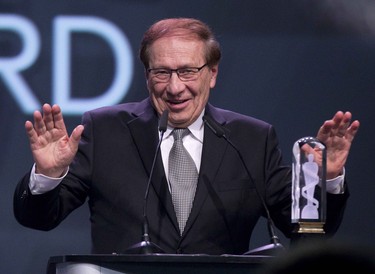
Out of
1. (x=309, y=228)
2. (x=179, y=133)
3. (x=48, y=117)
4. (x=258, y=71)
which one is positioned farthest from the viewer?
(x=258, y=71)

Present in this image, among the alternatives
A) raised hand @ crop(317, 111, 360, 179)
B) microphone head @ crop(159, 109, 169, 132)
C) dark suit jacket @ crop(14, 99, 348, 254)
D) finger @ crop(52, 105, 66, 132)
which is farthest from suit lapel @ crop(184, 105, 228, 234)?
finger @ crop(52, 105, 66, 132)

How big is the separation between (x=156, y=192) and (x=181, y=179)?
0.30ft

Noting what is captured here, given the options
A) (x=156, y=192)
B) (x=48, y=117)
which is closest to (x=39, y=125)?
(x=48, y=117)

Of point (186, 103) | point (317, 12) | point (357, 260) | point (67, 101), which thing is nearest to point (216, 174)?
point (186, 103)

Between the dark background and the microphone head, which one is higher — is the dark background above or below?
above

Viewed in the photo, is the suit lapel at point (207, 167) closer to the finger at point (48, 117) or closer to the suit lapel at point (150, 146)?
the suit lapel at point (150, 146)

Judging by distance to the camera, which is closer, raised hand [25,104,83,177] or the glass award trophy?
the glass award trophy

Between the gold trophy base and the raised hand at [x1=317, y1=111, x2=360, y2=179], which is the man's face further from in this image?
the gold trophy base

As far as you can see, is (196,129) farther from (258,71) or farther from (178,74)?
(258,71)

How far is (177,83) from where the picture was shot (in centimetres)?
268

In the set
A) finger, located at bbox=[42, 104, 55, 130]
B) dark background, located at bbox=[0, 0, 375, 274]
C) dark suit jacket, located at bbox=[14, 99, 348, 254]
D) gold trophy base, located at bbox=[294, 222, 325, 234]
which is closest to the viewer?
gold trophy base, located at bbox=[294, 222, 325, 234]

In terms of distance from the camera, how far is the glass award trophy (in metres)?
2.05

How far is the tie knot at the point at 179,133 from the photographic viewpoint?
276 centimetres

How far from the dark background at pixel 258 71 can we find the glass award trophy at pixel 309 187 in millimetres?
1680
